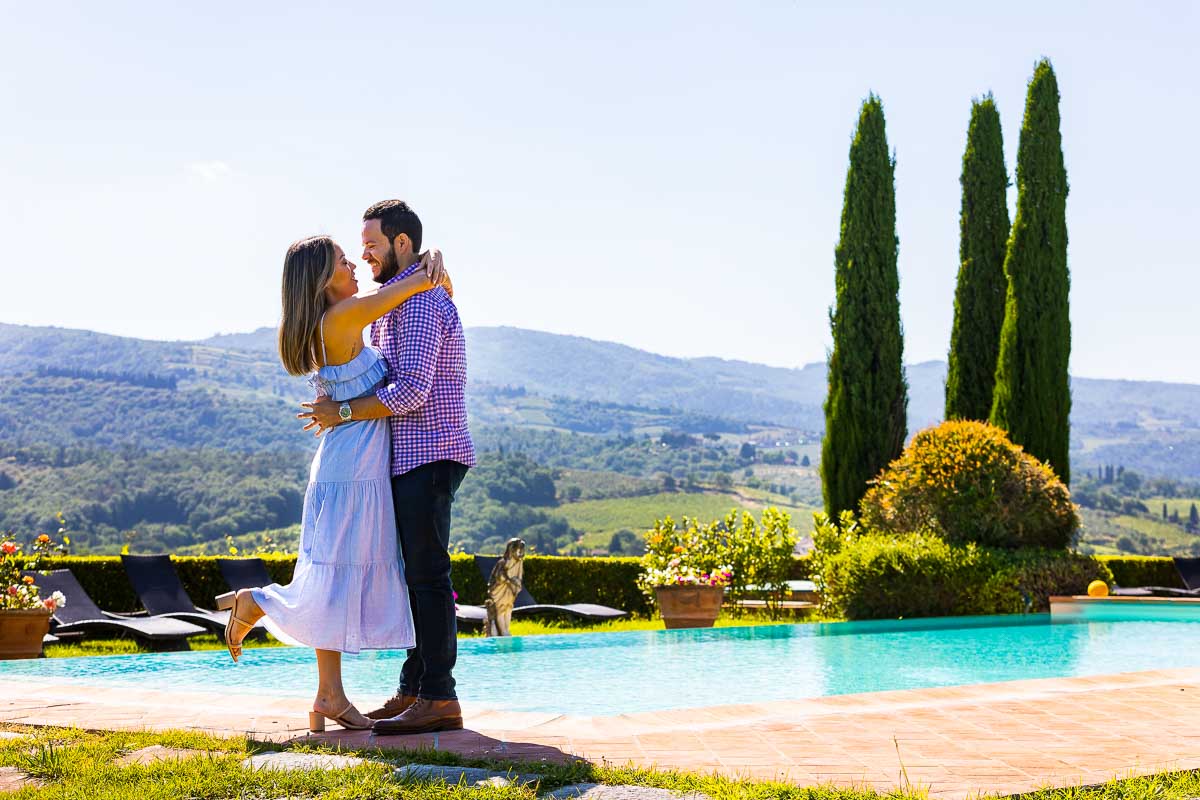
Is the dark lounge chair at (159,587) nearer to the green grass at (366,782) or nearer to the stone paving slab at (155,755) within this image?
the stone paving slab at (155,755)

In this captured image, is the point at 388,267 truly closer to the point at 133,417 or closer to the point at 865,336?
the point at 865,336

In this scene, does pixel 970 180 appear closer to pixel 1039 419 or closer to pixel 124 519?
pixel 1039 419

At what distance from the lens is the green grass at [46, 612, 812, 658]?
1099cm

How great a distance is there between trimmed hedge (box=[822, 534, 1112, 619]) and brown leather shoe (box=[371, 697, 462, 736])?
354 inches

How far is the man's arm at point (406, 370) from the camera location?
416cm

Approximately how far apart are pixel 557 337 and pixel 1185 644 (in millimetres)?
162572

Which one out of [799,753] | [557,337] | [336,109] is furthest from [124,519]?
[557,337]

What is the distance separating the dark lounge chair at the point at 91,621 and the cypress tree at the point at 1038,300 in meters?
12.7

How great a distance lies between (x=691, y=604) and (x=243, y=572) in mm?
4640

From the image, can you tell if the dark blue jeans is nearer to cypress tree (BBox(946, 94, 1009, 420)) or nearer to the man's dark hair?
the man's dark hair

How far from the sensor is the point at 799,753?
147 inches

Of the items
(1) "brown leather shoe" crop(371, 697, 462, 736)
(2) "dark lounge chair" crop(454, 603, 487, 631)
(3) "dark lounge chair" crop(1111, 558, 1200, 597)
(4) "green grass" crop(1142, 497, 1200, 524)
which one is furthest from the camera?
(4) "green grass" crop(1142, 497, 1200, 524)

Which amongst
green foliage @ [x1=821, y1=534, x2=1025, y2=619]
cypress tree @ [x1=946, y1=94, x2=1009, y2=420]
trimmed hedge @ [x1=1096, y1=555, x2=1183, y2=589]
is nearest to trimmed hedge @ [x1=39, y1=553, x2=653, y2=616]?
green foliage @ [x1=821, y1=534, x2=1025, y2=619]

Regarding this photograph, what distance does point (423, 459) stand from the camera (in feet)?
13.7
